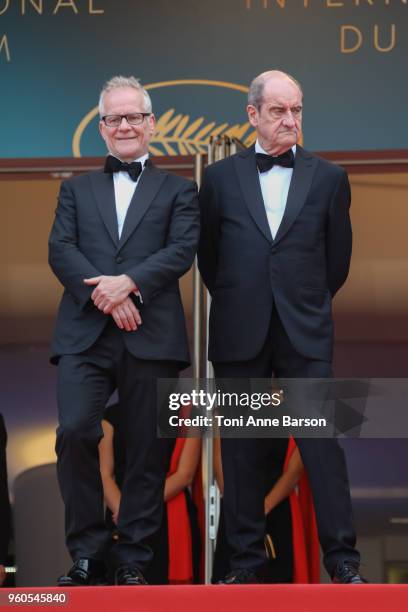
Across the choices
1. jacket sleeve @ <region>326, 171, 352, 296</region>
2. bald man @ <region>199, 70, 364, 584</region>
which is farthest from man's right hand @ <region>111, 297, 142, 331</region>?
jacket sleeve @ <region>326, 171, 352, 296</region>

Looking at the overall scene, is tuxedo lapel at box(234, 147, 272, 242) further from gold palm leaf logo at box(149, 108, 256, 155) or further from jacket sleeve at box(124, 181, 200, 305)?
gold palm leaf logo at box(149, 108, 256, 155)

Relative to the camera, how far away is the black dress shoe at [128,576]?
4664 millimetres

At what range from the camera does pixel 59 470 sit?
4875 mm

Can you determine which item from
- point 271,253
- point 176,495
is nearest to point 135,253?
point 271,253

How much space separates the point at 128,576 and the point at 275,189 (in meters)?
1.43

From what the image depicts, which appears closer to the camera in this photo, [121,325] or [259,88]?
[121,325]

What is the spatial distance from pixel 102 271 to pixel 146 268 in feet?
0.58

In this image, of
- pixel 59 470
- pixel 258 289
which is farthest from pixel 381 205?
pixel 59 470

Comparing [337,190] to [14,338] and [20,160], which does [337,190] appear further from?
[14,338]

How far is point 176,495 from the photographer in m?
6.25

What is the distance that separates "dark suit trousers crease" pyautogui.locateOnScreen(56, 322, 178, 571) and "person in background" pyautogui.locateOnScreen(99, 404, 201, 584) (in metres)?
1.22

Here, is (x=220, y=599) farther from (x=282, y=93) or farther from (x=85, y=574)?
(x=282, y=93)

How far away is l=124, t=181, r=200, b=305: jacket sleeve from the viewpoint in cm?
481

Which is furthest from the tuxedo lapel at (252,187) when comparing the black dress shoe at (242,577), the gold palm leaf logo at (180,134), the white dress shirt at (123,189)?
the gold palm leaf logo at (180,134)
